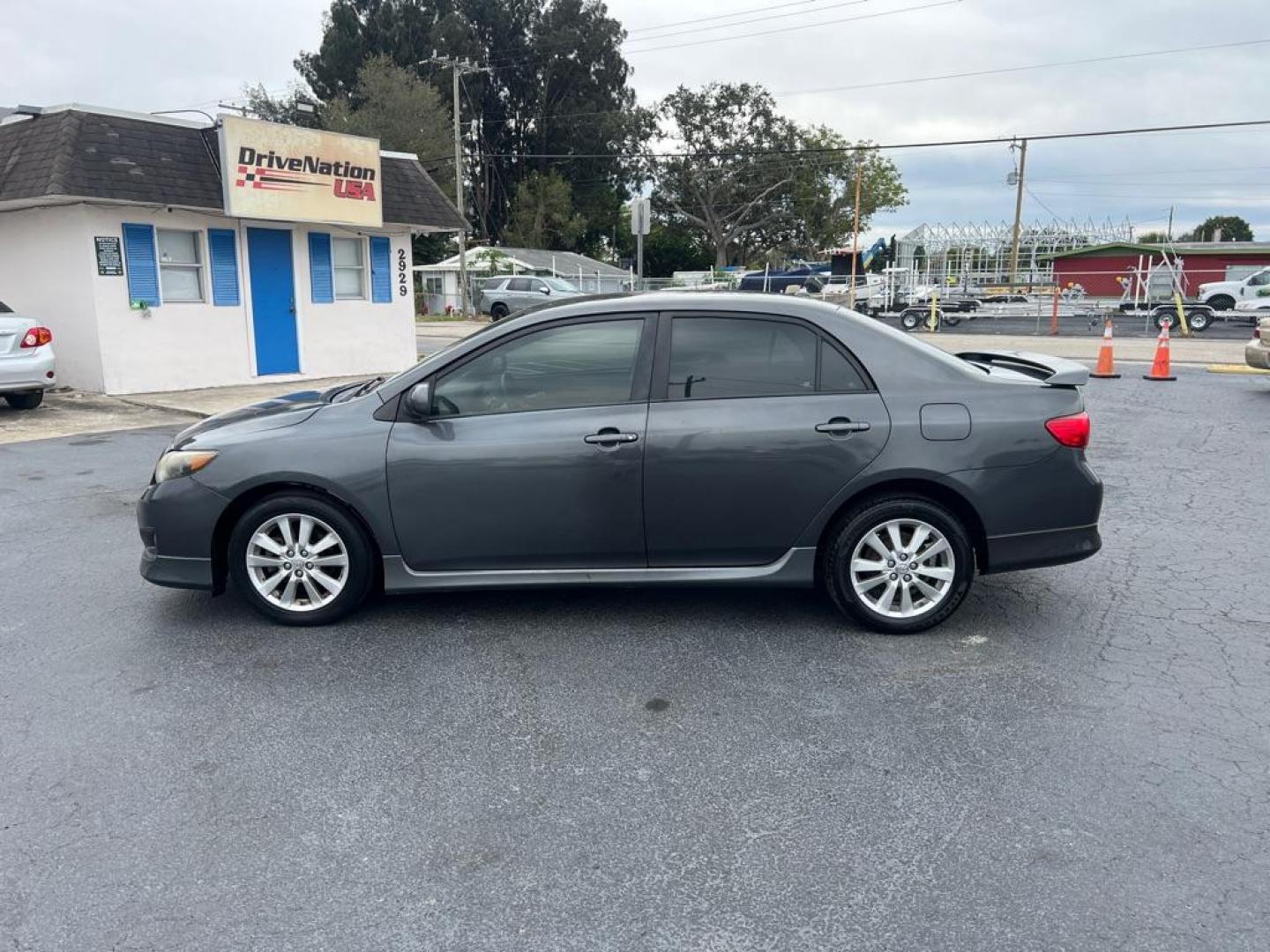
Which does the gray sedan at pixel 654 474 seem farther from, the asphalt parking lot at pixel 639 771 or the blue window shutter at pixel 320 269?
the blue window shutter at pixel 320 269

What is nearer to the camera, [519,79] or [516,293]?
[516,293]

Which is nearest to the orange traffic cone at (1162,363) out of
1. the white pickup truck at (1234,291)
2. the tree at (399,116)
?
the white pickup truck at (1234,291)

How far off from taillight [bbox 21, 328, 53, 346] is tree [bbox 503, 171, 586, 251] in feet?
171

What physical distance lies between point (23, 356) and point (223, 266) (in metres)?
3.73

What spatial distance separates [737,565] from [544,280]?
3060cm

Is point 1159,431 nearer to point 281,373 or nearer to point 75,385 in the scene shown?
point 281,373

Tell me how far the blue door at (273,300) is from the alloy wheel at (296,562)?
453 inches

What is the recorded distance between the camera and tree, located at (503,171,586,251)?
61.8 m

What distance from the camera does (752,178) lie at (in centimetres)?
6688

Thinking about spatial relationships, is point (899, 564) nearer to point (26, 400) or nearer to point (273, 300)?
point (26, 400)

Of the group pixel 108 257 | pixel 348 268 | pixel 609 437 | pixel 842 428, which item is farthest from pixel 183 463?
pixel 348 268

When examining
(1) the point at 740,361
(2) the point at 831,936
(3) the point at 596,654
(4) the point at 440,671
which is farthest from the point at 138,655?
(2) the point at 831,936

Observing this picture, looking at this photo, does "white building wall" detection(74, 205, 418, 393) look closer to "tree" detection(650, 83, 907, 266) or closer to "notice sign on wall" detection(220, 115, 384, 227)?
"notice sign on wall" detection(220, 115, 384, 227)

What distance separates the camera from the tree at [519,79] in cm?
6078
